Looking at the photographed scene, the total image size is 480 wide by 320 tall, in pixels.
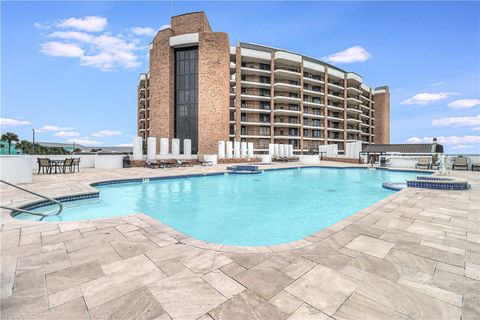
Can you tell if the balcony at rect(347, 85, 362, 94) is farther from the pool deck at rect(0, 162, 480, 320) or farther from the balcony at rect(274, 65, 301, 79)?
the pool deck at rect(0, 162, 480, 320)

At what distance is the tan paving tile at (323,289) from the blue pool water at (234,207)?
235cm

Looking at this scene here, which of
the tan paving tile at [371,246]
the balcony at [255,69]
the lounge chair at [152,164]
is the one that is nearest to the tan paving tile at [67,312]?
the tan paving tile at [371,246]

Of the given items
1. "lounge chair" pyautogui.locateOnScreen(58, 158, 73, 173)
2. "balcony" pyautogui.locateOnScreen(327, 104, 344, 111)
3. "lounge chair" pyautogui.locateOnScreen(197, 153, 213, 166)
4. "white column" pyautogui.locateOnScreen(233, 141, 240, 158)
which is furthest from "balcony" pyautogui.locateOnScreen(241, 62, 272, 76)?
"lounge chair" pyautogui.locateOnScreen(58, 158, 73, 173)

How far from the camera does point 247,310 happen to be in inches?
68.8

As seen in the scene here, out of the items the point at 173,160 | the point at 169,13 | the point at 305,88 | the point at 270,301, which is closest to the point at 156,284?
the point at 270,301

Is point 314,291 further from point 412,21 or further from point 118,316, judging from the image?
point 412,21

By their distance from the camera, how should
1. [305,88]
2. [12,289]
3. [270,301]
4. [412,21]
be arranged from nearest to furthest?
[270,301], [12,289], [412,21], [305,88]

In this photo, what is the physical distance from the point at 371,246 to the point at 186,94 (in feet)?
95.5

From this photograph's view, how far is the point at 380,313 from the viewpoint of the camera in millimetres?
1738

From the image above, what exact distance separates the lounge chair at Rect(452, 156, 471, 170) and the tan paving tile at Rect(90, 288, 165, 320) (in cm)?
2236

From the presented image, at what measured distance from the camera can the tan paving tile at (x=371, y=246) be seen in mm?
2851

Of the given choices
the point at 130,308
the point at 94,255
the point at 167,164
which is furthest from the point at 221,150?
the point at 130,308

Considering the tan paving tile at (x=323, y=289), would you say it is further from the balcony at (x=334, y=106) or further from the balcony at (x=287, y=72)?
the balcony at (x=334, y=106)

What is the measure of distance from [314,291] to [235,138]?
1176 inches
